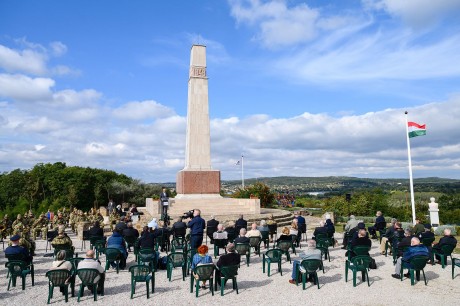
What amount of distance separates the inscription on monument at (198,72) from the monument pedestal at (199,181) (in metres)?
6.98

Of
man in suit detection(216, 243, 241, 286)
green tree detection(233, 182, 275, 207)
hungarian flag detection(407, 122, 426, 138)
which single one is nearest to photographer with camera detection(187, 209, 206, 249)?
man in suit detection(216, 243, 241, 286)

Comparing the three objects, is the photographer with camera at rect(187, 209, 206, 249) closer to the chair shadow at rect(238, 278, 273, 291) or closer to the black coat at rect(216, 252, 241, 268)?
the chair shadow at rect(238, 278, 273, 291)

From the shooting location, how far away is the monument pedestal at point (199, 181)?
25781 mm

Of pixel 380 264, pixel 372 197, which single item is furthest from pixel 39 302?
pixel 372 197

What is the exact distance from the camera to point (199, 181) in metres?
26.0

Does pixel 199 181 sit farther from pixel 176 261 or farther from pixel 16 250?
pixel 16 250

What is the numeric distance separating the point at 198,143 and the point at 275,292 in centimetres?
1876

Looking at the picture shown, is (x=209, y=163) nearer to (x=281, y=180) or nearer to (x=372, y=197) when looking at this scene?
(x=372, y=197)

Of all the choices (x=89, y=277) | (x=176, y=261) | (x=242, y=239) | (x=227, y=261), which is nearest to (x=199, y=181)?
(x=242, y=239)

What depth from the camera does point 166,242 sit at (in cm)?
1355

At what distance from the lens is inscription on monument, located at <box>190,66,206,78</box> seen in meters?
26.8

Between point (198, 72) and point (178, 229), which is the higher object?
point (198, 72)

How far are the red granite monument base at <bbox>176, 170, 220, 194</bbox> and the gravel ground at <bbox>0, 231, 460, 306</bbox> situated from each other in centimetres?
1547

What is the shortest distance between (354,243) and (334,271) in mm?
971
